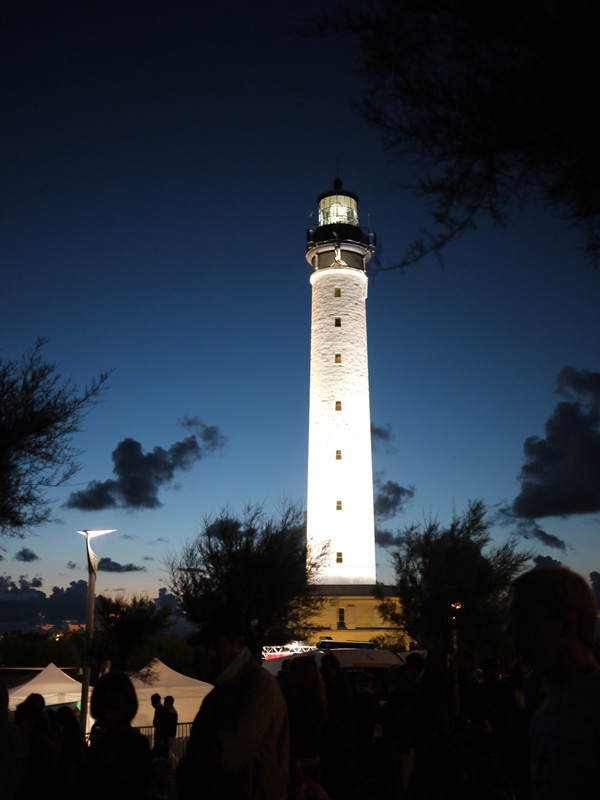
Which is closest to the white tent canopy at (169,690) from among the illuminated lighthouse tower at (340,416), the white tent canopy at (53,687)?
the white tent canopy at (53,687)

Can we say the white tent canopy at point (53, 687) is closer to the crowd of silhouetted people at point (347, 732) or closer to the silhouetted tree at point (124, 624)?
the silhouetted tree at point (124, 624)

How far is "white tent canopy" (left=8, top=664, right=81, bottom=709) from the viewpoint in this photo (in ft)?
78.6

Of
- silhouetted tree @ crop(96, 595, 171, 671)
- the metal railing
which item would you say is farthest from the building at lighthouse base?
the metal railing

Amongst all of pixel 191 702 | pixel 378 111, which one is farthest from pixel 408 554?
pixel 378 111

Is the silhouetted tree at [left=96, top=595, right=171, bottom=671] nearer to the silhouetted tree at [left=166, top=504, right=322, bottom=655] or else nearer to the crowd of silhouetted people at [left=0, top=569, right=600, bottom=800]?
the silhouetted tree at [left=166, top=504, right=322, bottom=655]

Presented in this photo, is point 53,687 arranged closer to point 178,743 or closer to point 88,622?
point 88,622

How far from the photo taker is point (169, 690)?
21.7 metres

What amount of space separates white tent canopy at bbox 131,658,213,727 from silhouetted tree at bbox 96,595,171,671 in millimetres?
12398

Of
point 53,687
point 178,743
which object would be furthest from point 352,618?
point 178,743

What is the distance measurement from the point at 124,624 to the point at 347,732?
99.3 ft

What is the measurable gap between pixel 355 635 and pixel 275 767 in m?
39.5

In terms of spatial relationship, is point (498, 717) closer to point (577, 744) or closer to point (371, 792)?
point (371, 792)

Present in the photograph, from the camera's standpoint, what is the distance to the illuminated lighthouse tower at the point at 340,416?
4244 cm

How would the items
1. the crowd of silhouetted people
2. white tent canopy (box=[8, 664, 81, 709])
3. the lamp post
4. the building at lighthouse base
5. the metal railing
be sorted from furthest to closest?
the building at lighthouse base, white tent canopy (box=[8, 664, 81, 709]), the lamp post, the metal railing, the crowd of silhouetted people
